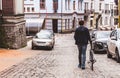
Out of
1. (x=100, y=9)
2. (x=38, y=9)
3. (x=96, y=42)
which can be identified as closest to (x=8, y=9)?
(x=96, y=42)

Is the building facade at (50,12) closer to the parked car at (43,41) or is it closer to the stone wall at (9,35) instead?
the parked car at (43,41)

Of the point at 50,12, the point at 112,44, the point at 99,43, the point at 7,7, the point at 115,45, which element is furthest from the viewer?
the point at 50,12

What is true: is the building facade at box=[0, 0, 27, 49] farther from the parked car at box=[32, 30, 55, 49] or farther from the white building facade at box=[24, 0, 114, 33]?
the white building facade at box=[24, 0, 114, 33]

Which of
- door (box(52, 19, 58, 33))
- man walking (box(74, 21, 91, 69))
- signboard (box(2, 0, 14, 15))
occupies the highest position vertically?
signboard (box(2, 0, 14, 15))

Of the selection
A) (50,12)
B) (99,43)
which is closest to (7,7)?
(99,43)

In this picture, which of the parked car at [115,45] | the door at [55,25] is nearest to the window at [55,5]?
the door at [55,25]

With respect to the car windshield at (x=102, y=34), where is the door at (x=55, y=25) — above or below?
below

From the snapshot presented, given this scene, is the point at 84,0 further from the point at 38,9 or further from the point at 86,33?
the point at 86,33

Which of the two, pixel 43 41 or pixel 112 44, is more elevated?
pixel 112 44

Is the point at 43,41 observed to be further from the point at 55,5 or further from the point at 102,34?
the point at 55,5

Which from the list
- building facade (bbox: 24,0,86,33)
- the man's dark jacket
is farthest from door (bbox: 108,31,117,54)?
building facade (bbox: 24,0,86,33)

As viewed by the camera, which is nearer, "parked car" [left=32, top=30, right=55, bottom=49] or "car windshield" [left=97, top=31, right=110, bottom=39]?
"car windshield" [left=97, top=31, right=110, bottom=39]

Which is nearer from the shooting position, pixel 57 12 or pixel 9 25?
pixel 9 25

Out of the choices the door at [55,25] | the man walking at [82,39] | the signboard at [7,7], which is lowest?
the door at [55,25]
